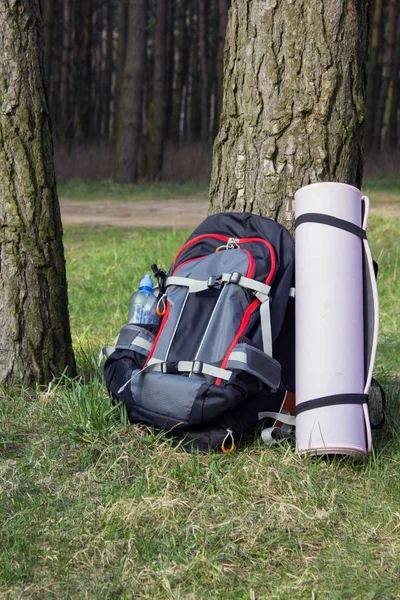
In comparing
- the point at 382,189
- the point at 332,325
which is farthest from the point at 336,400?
the point at 382,189

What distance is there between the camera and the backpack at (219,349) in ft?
9.20

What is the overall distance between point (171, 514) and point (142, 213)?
8.60 meters

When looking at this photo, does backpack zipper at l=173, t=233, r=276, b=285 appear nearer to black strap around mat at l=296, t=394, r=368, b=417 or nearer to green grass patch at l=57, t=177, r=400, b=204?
black strap around mat at l=296, t=394, r=368, b=417

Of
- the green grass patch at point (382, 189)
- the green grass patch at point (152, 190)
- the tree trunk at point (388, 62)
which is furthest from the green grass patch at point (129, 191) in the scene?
the tree trunk at point (388, 62)

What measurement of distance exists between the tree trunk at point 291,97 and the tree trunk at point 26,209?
2.66 feet

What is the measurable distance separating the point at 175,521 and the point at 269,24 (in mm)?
2057

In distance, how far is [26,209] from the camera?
335 centimetres

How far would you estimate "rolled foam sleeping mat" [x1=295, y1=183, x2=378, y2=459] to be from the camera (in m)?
2.79

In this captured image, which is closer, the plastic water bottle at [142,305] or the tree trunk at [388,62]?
the plastic water bottle at [142,305]

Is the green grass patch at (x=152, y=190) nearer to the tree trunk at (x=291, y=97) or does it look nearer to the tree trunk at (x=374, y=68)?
the tree trunk at (x=374, y=68)

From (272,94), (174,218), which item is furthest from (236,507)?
(174,218)

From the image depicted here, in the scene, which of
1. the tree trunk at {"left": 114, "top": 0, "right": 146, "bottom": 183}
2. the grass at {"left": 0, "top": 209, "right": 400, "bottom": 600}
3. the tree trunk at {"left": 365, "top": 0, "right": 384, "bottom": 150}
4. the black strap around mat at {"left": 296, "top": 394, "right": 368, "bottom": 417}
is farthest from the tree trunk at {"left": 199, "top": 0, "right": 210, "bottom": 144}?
the black strap around mat at {"left": 296, "top": 394, "right": 368, "bottom": 417}

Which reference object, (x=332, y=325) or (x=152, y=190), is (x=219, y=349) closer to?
(x=332, y=325)

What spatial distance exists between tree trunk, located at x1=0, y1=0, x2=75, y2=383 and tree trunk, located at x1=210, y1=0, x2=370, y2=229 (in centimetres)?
81
